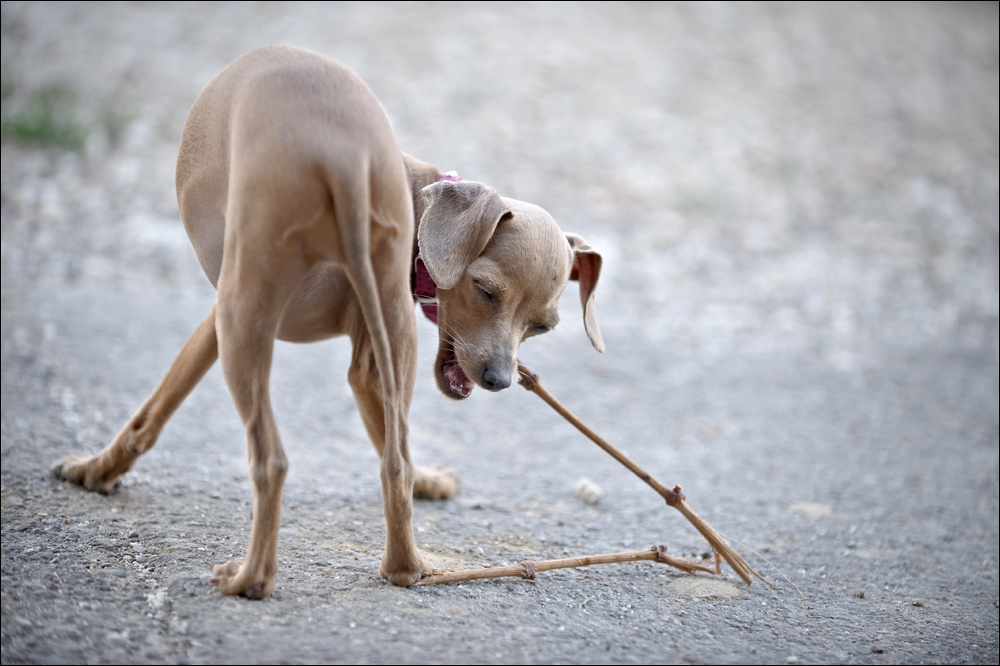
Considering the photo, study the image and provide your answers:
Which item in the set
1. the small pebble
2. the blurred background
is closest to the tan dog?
the small pebble

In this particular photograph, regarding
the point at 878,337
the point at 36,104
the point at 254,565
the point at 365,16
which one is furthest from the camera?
the point at 365,16

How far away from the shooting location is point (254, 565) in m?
2.61

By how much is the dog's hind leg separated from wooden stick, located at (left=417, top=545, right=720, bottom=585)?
1.31 m

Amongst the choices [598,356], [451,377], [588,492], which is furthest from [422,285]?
[598,356]

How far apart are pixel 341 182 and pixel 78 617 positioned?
4.86 ft

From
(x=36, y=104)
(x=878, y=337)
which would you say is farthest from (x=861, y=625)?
(x=36, y=104)

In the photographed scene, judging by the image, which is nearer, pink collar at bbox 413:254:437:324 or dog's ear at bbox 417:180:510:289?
dog's ear at bbox 417:180:510:289

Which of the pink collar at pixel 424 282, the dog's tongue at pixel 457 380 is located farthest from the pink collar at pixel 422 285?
the dog's tongue at pixel 457 380

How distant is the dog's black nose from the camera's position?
3.09 metres

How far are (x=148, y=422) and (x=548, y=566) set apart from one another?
1.79 m

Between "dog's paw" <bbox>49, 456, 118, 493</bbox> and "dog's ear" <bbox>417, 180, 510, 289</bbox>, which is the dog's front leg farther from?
"dog's paw" <bbox>49, 456, 118, 493</bbox>

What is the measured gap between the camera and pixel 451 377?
3297mm

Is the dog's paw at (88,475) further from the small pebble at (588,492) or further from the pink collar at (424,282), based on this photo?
the small pebble at (588,492)

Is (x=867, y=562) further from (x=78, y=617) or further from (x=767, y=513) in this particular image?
(x=78, y=617)
